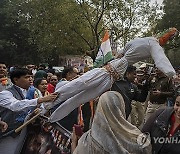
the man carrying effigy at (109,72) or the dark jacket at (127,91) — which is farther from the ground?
the man carrying effigy at (109,72)

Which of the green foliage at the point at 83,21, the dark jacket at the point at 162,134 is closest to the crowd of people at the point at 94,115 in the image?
the dark jacket at the point at 162,134

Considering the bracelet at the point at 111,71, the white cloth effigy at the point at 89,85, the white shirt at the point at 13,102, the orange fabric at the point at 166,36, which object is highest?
the orange fabric at the point at 166,36

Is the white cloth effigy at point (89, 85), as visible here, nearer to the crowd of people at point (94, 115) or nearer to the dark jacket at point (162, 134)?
the crowd of people at point (94, 115)

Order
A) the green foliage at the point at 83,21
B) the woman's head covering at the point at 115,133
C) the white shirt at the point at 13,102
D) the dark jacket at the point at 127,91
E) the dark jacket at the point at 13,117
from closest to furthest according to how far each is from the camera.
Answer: the woman's head covering at the point at 115,133 < the white shirt at the point at 13,102 < the dark jacket at the point at 13,117 < the dark jacket at the point at 127,91 < the green foliage at the point at 83,21

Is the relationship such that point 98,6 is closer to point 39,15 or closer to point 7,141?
point 39,15

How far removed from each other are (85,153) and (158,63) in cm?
129

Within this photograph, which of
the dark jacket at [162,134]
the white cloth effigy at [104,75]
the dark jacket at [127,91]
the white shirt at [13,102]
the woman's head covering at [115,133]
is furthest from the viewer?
the dark jacket at [127,91]

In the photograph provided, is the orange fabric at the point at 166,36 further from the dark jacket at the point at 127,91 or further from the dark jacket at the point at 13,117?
the dark jacket at the point at 13,117

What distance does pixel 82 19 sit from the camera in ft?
76.1

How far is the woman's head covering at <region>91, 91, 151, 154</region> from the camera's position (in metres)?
2.68

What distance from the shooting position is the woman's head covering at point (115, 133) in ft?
8.80

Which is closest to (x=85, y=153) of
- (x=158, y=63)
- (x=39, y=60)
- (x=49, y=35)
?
(x=158, y=63)

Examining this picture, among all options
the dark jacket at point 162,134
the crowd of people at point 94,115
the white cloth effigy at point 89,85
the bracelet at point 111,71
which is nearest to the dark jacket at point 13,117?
the crowd of people at point 94,115

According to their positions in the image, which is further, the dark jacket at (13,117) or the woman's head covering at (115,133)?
the dark jacket at (13,117)
